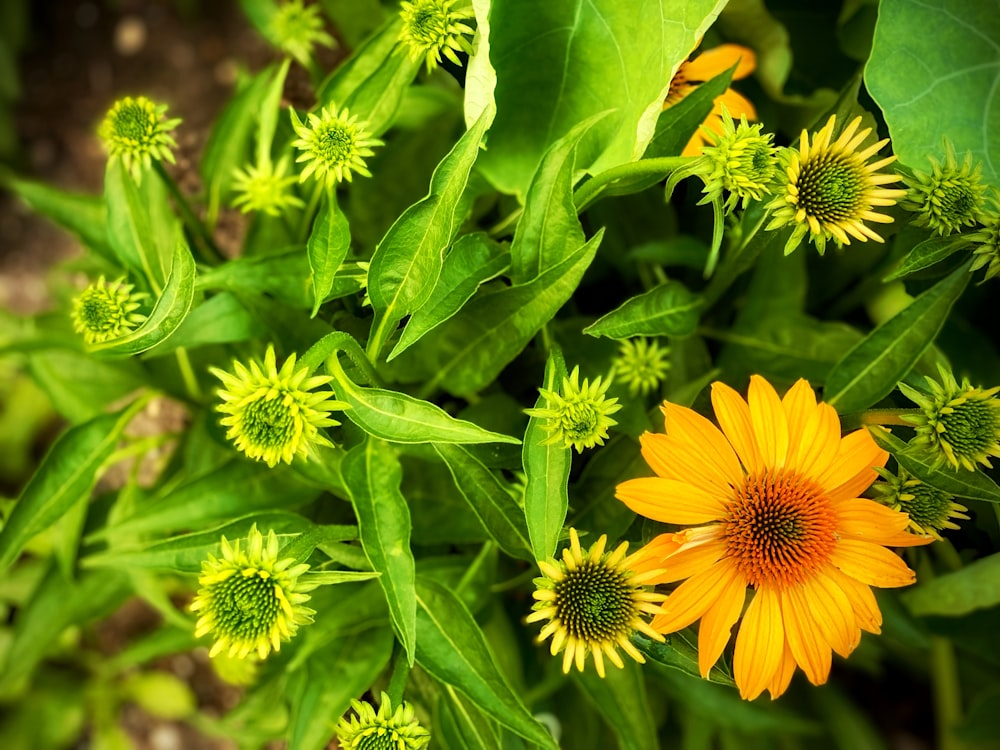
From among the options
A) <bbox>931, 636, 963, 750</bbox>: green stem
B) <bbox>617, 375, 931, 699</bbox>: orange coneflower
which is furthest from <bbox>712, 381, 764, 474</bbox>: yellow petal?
<bbox>931, 636, 963, 750</bbox>: green stem

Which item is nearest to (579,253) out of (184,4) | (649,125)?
(649,125)

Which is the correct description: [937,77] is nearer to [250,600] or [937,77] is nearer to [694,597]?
[694,597]

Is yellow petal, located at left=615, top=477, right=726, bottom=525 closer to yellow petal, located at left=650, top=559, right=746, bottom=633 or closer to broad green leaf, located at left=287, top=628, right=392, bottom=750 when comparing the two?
yellow petal, located at left=650, top=559, right=746, bottom=633

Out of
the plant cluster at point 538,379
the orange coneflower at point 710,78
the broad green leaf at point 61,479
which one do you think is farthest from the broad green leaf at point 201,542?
the orange coneflower at point 710,78

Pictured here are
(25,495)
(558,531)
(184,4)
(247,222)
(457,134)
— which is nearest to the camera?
(558,531)

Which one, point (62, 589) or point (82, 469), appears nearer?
point (82, 469)

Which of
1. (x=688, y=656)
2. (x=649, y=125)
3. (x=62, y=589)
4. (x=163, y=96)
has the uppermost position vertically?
(x=649, y=125)

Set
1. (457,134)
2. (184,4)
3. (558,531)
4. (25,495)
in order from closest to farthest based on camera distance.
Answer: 1. (558,531)
2. (25,495)
3. (457,134)
4. (184,4)

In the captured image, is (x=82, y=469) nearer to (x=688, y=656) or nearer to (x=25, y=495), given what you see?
(x=25, y=495)
